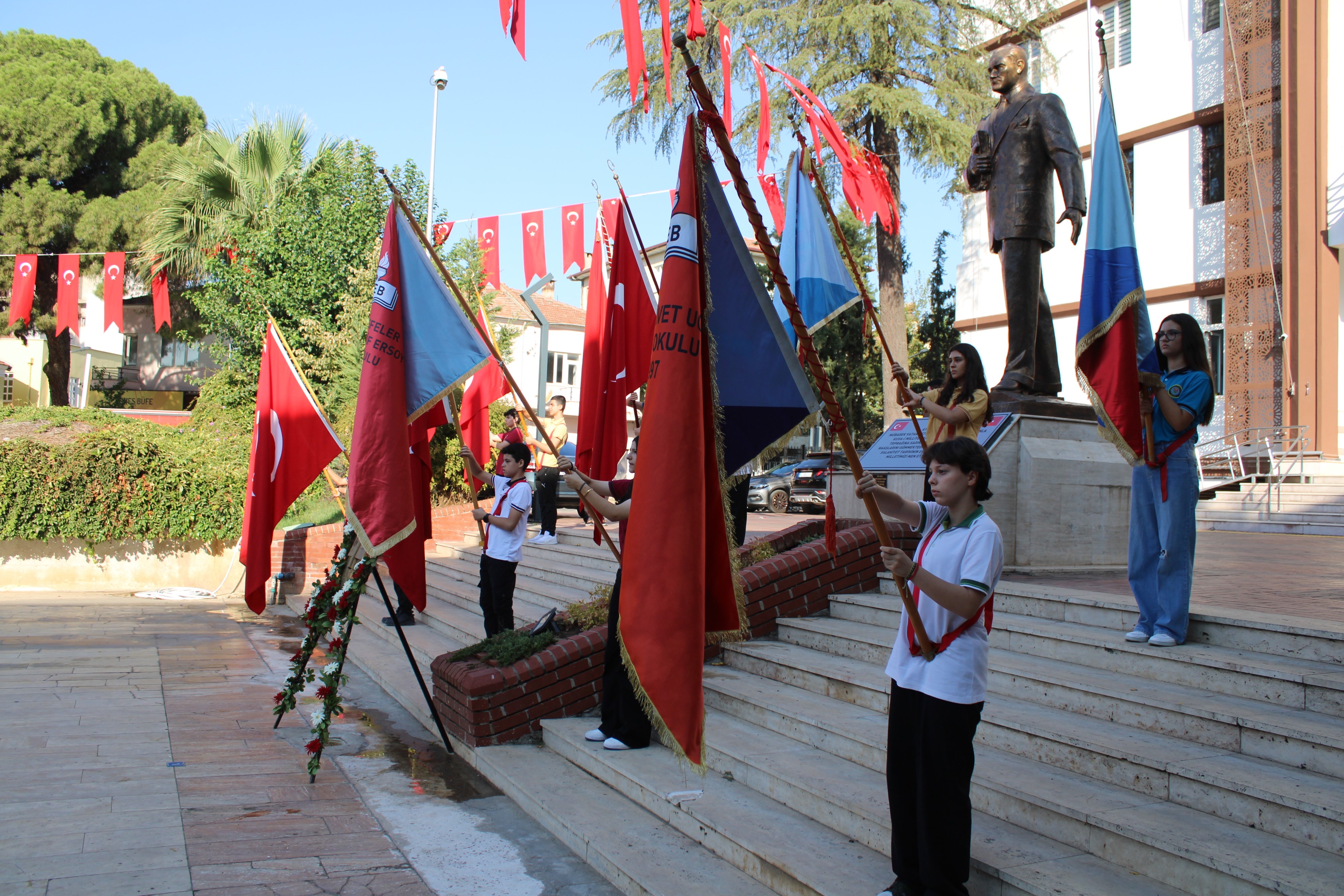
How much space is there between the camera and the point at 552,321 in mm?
42344

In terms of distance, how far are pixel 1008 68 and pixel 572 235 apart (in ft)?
38.7

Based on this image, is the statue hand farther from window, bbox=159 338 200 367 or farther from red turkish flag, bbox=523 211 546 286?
window, bbox=159 338 200 367

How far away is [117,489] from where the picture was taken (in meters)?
14.2

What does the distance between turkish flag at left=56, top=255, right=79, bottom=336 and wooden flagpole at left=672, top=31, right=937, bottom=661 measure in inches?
916

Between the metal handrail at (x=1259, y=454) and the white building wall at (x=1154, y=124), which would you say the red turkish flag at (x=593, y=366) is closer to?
the metal handrail at (x=1259, y=454)

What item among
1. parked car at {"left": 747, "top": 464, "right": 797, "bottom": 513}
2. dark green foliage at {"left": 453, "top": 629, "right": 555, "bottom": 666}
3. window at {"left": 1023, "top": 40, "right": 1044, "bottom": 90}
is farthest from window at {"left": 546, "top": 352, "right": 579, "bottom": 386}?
dark green foliage at {"left": 453, "top": 629, "right": 555, "bottom": 666}

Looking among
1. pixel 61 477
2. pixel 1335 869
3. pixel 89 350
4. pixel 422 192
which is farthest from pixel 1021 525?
pixel 89 350

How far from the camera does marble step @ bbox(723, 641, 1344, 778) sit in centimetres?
357

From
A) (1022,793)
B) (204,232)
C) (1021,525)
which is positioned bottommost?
(1022,793)

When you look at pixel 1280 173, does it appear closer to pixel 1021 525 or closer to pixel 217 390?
pixel 1021 525

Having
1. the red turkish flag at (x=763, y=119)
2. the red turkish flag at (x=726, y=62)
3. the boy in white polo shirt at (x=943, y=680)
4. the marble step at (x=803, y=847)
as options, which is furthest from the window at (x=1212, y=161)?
the boy in white polo shirt at (x=943, y=680)

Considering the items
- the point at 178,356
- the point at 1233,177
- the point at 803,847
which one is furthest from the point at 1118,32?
the point at 178,356

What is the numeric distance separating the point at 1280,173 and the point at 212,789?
2138 centimetres

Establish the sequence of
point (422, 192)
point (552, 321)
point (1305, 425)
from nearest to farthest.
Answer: point (1305, 425) → point (422, 192) → point (552, 321)
